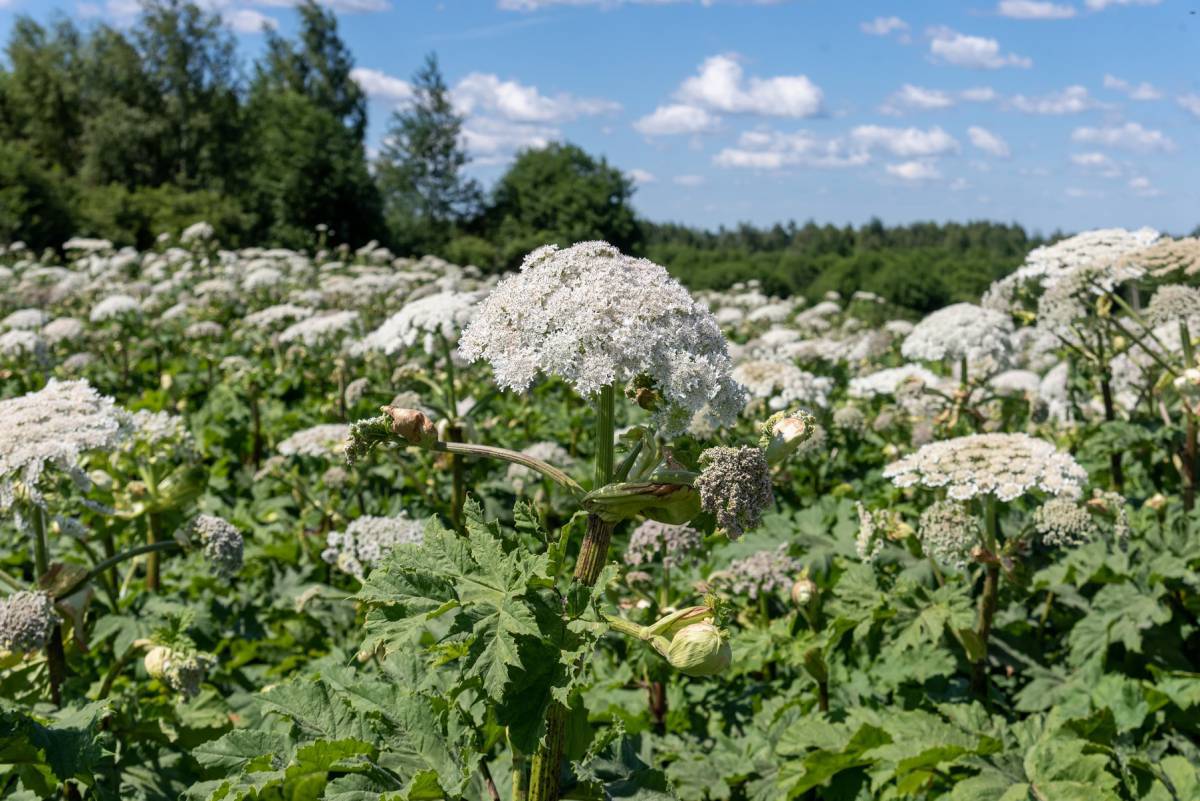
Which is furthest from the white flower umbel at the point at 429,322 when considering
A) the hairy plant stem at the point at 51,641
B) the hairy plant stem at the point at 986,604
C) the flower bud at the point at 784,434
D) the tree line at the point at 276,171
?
the tree line at the point at 276,171

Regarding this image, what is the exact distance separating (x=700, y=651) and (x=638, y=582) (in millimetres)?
2561

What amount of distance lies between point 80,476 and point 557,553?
240 centimetres

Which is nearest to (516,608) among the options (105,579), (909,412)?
(105,579)

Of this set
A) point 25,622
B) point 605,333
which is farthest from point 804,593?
point 25,622

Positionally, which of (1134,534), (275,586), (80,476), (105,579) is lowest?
(275,586)

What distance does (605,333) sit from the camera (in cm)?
214

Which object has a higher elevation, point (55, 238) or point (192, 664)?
point (55, 238)

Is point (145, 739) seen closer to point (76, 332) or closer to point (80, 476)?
point (80, 476)

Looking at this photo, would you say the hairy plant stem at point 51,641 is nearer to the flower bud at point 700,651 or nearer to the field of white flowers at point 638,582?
the field of white flowers at point 638,582

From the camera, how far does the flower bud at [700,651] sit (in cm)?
199

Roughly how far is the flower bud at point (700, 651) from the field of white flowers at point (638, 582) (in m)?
0.01

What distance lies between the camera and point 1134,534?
4699 mm

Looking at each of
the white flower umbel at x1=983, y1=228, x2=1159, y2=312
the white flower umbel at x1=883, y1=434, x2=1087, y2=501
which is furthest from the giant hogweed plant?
the white flower umbel at x1=983, y1=228, x2=1159, y2=312

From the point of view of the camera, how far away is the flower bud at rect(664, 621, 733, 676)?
6.52 ft
